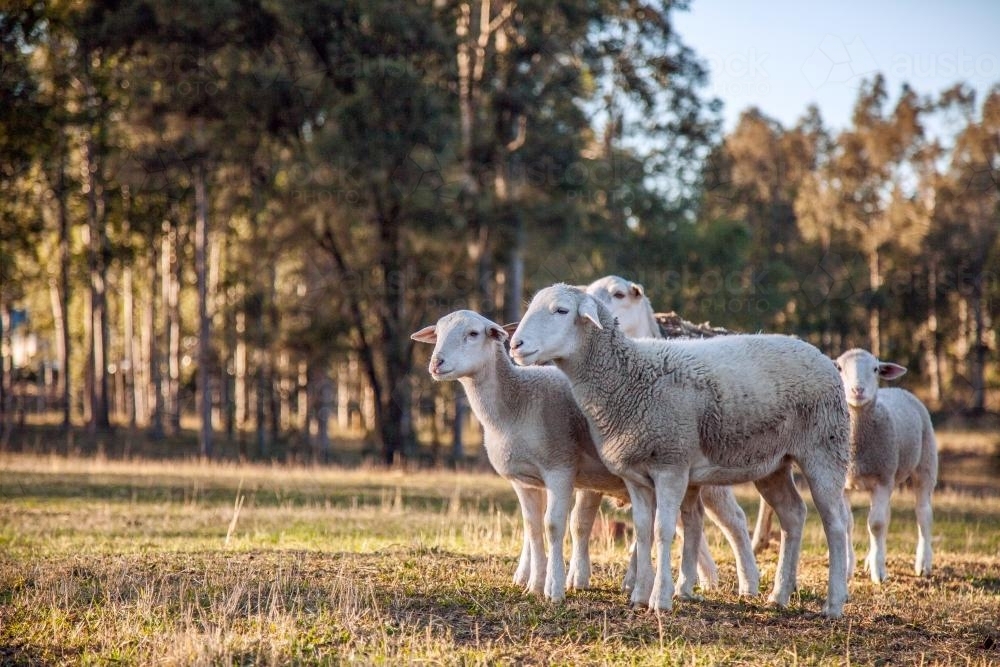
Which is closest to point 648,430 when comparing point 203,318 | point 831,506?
point 831,506

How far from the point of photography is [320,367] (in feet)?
109

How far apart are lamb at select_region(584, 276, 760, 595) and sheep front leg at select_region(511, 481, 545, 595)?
1521 mm

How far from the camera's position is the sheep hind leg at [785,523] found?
905 centimetres

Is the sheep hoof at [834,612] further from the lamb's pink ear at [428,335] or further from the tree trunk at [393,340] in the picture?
the tree trunk at [393,340]

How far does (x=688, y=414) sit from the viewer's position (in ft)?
28.4

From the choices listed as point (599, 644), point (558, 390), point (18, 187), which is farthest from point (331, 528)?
point (18, 187)

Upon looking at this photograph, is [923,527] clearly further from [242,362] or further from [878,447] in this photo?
[242,362]

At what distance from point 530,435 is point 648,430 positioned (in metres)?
1.03

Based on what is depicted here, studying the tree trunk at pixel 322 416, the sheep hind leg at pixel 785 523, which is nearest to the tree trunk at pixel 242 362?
the tree trunk at pixel 322 416

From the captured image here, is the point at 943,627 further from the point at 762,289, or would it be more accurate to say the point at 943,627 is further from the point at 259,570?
the point at 762,289

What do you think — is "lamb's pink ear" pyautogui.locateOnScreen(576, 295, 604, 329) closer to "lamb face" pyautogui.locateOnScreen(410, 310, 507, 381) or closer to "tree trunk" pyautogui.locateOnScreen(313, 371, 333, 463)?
"lamb face" pyautogui.locateOnScreen(410, 310, 507, 381)

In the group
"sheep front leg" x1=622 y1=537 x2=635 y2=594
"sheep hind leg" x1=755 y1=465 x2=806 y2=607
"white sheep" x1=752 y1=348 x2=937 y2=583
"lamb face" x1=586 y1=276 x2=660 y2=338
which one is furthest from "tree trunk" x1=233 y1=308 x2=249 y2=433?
"sheep hind leg" x1=755 y1=465 x2=806 y2=607

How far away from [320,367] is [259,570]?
2371 centimetres

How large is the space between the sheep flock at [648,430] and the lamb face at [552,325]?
0.04 ft
